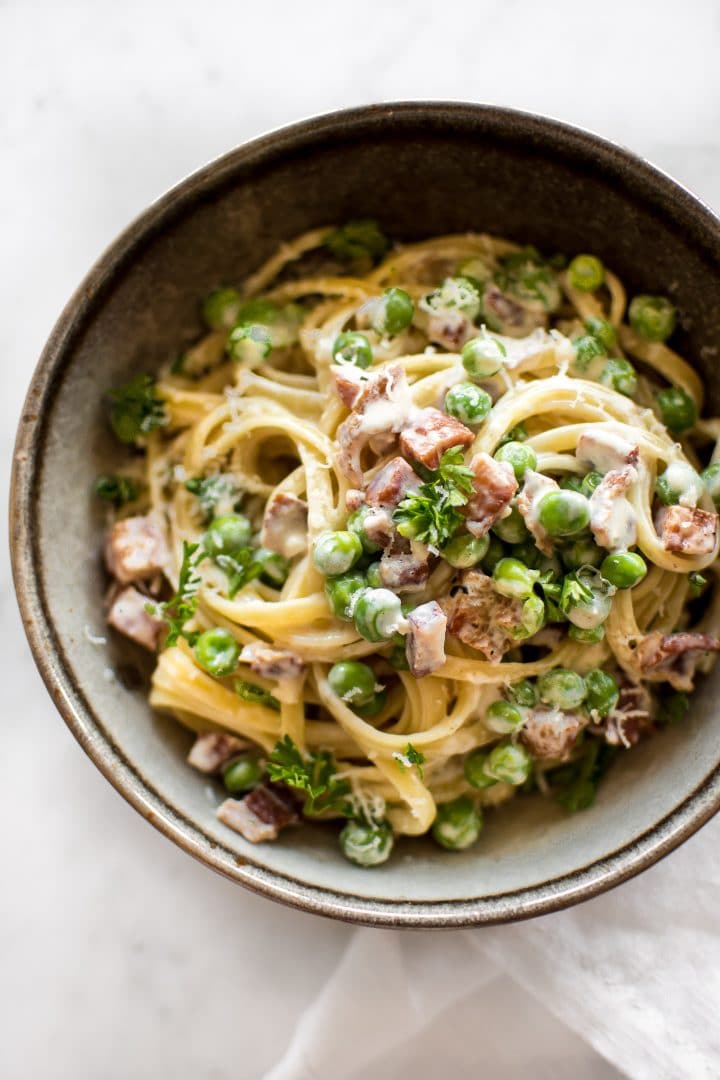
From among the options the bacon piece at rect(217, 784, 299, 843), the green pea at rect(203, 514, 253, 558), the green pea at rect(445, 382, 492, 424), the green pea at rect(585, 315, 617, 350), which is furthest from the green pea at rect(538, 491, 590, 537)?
the bacon piece at rect(217, 784, 299, 843)

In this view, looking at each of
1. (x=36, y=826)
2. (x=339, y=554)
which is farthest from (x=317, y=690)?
(x=36, y=826)

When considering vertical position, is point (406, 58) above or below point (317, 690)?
above

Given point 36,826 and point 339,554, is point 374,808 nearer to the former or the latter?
point 339,554

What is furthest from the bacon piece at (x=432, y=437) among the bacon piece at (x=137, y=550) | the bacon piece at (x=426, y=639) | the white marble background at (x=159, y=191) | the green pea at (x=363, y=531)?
the white marble background at (x=159, y=191)

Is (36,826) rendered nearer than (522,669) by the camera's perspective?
No

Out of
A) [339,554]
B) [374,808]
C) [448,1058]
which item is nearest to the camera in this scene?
[339,554]

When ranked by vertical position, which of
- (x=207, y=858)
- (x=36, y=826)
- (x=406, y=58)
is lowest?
(x=36, y=826)

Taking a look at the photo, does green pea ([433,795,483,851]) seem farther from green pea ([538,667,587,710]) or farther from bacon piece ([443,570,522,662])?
bacon piece ([443,570,522,662])
